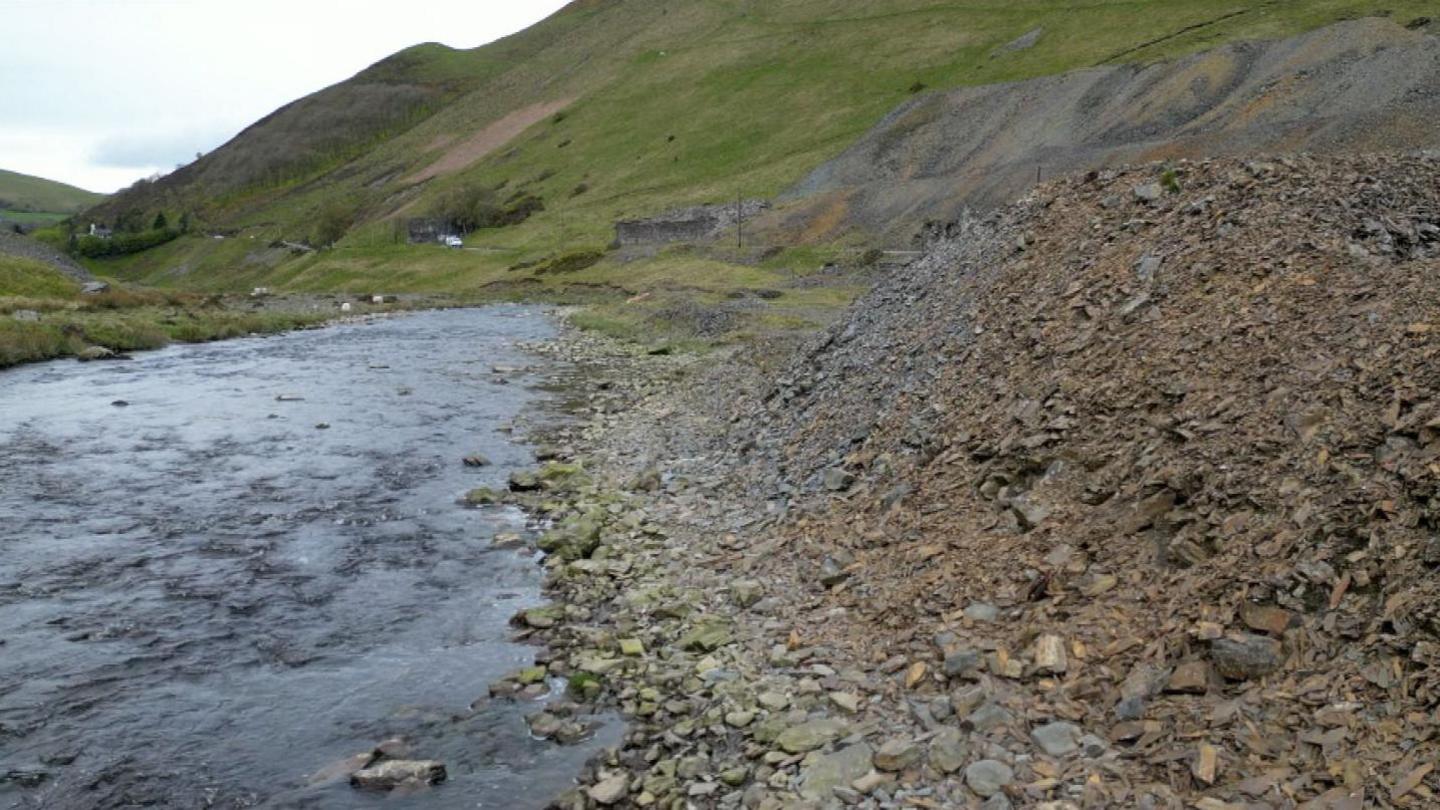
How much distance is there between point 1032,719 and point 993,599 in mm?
2468

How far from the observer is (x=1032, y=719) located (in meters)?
10.3

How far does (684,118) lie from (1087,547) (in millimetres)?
135502

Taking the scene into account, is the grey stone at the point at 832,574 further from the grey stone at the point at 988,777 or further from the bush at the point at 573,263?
the bush at the point at 573,263

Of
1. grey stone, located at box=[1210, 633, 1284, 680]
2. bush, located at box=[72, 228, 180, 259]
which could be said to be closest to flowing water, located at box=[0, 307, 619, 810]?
grey stone, located at box=[1210, 633, 1284, 680]

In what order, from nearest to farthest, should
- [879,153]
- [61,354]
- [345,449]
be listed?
1. [345,449]
2. [61,354]
3. [879,153]

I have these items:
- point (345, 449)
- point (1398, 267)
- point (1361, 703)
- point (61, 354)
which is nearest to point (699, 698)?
point (1361, 703)

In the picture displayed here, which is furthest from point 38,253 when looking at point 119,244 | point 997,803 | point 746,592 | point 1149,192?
point 997,803

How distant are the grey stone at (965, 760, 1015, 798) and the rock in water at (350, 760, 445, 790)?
19.3ft

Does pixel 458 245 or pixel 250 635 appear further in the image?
pixel 458 245

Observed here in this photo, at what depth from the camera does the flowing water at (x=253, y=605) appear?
1164 centimetres

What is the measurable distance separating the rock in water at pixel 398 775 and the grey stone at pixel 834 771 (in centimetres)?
428

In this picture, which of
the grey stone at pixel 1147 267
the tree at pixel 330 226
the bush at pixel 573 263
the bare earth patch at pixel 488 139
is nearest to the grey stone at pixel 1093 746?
the grey stone at pixel 1147 267

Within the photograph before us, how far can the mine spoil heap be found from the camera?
9.23m

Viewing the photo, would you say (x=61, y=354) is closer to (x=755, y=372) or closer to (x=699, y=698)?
(x=755, y=372)
